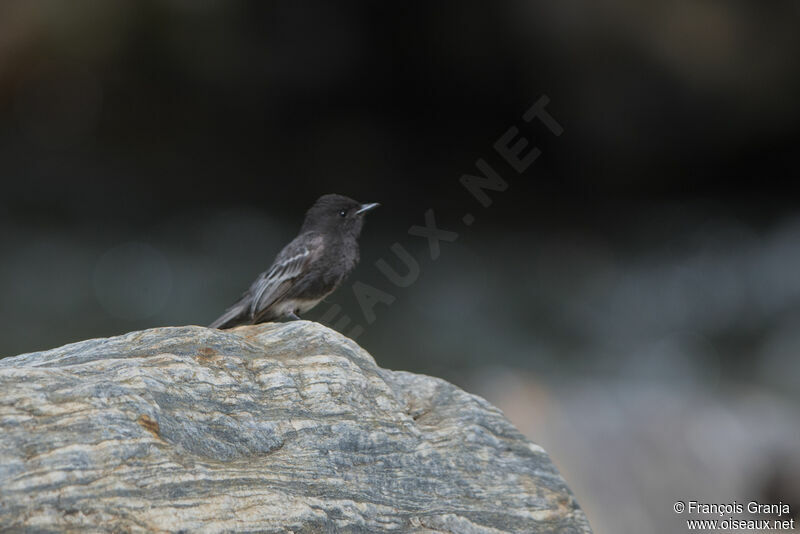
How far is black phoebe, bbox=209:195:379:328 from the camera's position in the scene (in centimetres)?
756

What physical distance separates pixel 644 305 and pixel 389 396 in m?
9.24

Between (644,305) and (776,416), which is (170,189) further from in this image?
(776,416)

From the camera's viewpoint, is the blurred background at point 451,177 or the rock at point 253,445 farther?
the blurred background at point 451,177

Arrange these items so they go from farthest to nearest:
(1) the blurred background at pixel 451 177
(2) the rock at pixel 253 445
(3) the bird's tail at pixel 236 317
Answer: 1. (1) the blurred background at pixel 451 177
2. (3) the bird's tail at pixel 236 317
3. (2) the rock at pixel 253 445

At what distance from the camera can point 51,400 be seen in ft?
12.9

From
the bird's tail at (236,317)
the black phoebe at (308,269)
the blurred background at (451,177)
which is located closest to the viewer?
the black phoebe at (308,269)

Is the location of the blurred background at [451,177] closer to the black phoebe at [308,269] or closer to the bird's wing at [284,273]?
the black phoebe at [308,269]

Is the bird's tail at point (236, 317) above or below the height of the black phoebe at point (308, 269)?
below

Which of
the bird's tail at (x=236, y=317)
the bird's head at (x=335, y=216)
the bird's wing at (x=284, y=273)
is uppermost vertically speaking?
the bird's head at (x=335, y=216)

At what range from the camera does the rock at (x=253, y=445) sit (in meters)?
3.67

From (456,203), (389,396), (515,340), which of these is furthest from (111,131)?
(389,396)

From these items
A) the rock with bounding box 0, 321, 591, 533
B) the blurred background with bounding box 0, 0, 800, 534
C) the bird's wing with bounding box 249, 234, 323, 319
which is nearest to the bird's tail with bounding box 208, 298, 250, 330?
the bird's wing with bounding box 249, 234, 323, 319

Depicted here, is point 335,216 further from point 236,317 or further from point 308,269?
point 236,317

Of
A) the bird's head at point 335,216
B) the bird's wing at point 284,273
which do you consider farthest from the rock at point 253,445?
the bird's head at point 335,216
